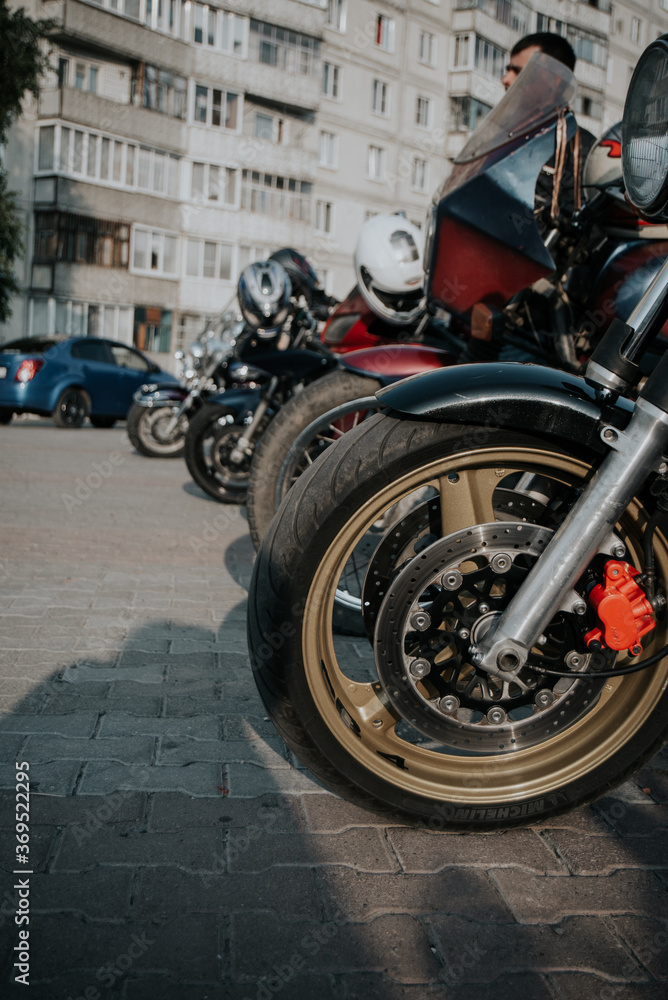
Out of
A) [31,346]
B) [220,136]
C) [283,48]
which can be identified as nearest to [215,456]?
[31,346]

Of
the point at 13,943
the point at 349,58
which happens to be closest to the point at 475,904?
the point at 13,943

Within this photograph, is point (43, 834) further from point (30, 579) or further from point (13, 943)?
point (30, 579)

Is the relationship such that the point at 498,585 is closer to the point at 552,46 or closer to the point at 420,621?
the point at 420,621

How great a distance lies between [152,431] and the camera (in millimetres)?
11141

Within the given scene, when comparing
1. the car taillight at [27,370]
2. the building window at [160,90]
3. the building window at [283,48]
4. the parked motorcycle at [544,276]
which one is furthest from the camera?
the building window at [283,48]

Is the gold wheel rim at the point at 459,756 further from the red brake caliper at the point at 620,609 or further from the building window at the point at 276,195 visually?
the building window at the point at 276,195

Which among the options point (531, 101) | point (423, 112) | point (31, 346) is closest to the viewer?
point (531, 101)

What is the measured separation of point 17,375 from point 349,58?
3176 centimetres

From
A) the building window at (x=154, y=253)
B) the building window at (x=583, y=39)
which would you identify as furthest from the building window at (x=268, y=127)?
the building window at (x=583, y=39)

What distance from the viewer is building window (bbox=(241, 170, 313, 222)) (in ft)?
127

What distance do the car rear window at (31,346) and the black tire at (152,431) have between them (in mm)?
6689

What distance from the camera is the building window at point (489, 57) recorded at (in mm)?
45188

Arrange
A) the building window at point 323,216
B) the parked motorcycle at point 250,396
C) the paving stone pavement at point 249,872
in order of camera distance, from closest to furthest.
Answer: the paving stone pavement at point 249,872
the parked motorcycle at point 250,396
the building window at point 323,216

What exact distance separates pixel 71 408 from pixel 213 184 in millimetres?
23973
